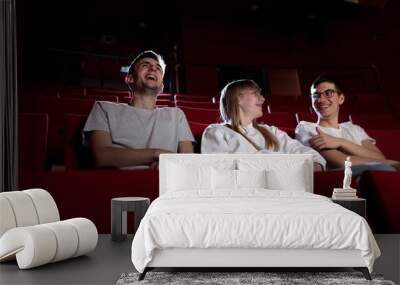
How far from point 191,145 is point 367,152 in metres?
1.88

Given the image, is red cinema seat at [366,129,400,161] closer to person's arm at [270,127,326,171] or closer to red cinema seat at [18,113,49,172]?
person's arm at [270,127,326,171]

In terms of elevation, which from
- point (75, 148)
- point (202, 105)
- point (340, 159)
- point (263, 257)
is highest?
point (202, 105)

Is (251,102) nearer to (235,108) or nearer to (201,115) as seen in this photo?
(235,108)

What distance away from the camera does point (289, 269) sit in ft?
14.1

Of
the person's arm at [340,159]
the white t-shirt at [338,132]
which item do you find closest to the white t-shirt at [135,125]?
the white t-shirt at [338,132]

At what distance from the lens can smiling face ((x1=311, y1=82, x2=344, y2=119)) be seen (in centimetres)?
627

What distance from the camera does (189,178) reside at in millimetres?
5664

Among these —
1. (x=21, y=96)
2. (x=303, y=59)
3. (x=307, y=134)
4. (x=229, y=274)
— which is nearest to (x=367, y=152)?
(x=307, y=134)

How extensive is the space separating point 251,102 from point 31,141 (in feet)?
7.70

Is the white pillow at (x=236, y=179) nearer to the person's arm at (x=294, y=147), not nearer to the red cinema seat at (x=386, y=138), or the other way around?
the person's arm at (x=294, y=147)

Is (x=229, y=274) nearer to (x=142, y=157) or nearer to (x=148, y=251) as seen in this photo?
(x=148, y=251)

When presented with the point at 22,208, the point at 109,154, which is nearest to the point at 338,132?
the point at 109,154

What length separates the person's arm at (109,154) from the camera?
6051 mm

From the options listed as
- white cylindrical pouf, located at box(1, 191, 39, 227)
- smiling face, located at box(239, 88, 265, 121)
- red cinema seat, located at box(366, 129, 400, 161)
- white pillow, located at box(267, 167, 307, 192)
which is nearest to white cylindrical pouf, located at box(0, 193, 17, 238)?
white cylindrical pouf, located at box(1, 191, 39, 227)
